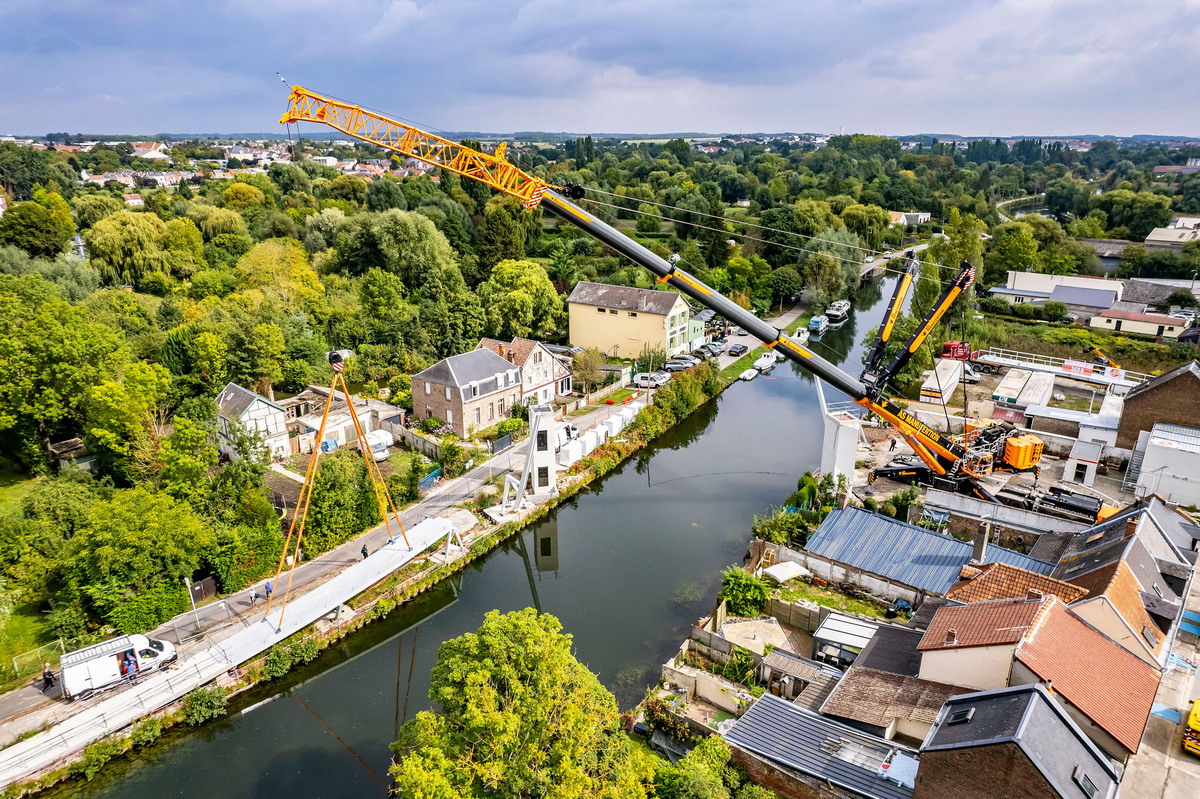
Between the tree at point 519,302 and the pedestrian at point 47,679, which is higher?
the tree at point 519,302

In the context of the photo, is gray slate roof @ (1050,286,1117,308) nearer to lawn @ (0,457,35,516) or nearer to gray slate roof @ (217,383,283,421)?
gray slate roof @ (217,383,283,421)

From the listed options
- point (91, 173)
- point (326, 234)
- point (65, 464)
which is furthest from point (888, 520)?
point (91, 173)

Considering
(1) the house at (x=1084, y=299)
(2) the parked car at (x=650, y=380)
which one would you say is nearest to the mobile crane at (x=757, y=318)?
(2) the parked car at (x=650, y=380)

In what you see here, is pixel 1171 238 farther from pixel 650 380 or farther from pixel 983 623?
pixel 983 623

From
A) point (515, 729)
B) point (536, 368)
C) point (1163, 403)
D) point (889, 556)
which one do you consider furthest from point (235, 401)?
point (1163, 403)

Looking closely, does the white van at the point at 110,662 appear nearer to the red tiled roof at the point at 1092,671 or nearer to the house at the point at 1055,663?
the house at the point at 1055,663

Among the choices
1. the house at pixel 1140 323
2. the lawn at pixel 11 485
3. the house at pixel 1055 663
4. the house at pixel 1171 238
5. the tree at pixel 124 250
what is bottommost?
the lawn at pixel 11 485

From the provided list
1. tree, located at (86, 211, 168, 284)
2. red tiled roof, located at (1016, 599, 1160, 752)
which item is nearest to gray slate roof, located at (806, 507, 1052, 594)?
red tiled roof, located at (1016, 599, 1160, 752)
